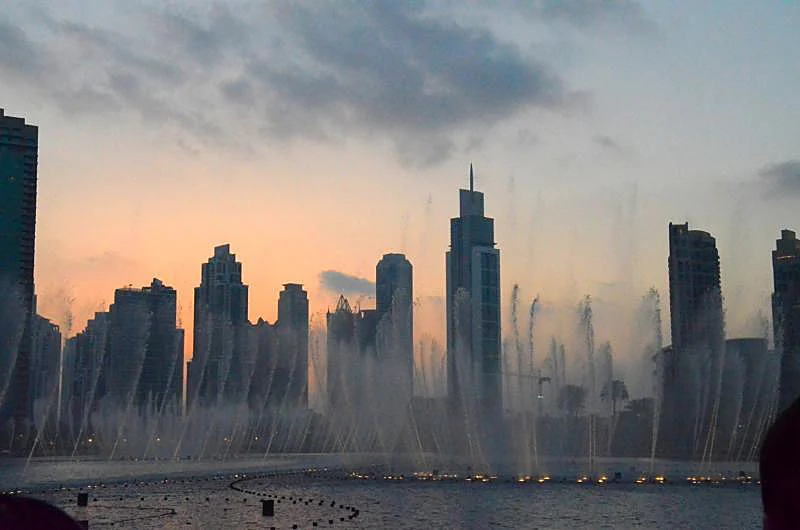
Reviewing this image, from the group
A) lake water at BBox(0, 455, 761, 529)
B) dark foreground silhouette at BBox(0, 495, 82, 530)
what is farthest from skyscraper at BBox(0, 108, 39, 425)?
dark foreground silhouette at BBox(0, 495, 82, 530)

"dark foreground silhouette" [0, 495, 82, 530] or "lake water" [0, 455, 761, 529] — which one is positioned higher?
"dark foreground silhouette" [0, 495, 82, 530]

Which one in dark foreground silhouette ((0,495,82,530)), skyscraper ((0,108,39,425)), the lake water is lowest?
the lake water

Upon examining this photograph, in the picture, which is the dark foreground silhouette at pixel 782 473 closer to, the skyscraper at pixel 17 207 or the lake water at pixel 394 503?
the lake water at pixel 394 503

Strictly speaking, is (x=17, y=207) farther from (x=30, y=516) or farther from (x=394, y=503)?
(x=30, y=516)

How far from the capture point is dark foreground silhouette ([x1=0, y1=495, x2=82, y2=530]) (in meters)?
2.12

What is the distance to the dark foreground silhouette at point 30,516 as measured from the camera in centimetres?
212

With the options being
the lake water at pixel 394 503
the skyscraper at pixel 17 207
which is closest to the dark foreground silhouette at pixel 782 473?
the lake water at pixel 394 503

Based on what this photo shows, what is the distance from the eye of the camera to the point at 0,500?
2.18m

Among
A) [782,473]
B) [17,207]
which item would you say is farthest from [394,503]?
[17,207]

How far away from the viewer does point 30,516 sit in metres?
2.14

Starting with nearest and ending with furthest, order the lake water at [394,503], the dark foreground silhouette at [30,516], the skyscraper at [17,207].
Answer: the dark foreground silhouette at [30,516]
the lake water at [394,503]
the skyscraper at [17,207]

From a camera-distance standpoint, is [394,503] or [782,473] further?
[394,503]

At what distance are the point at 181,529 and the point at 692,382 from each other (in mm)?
94341

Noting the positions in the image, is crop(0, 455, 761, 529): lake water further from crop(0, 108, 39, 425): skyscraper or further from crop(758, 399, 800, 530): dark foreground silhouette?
crop(0, 108, 39, 425): skyscraper
